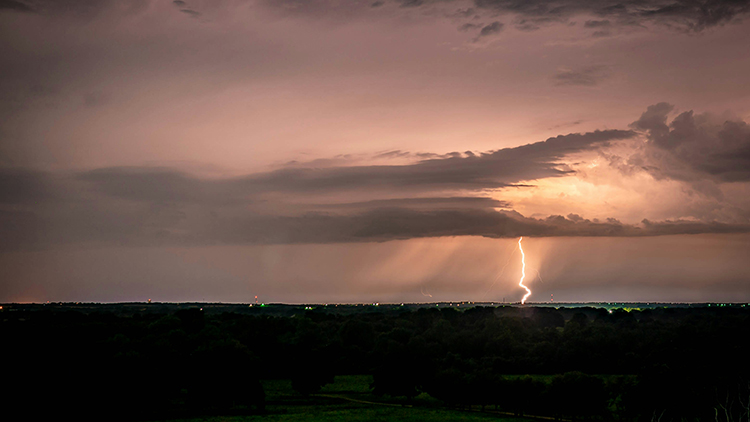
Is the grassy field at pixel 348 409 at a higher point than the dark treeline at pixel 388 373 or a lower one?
lower

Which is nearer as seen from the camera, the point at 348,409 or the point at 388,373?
the point at 348,409

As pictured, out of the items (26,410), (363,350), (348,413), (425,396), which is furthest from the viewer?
(363,350)

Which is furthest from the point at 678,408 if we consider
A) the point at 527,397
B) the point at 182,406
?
the point at 182,406

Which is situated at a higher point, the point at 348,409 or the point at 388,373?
the point at 388,373

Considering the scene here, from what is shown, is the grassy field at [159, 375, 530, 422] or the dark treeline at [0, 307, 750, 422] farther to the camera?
the grassy field at [159, 375, 530, 422]

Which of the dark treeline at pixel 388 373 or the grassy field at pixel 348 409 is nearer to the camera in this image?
the dark treeline at pixel 388 373

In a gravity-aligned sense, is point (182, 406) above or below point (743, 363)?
below

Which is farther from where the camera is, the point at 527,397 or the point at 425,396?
the point at 425,396

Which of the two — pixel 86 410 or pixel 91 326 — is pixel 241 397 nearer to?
pixel 86 410
